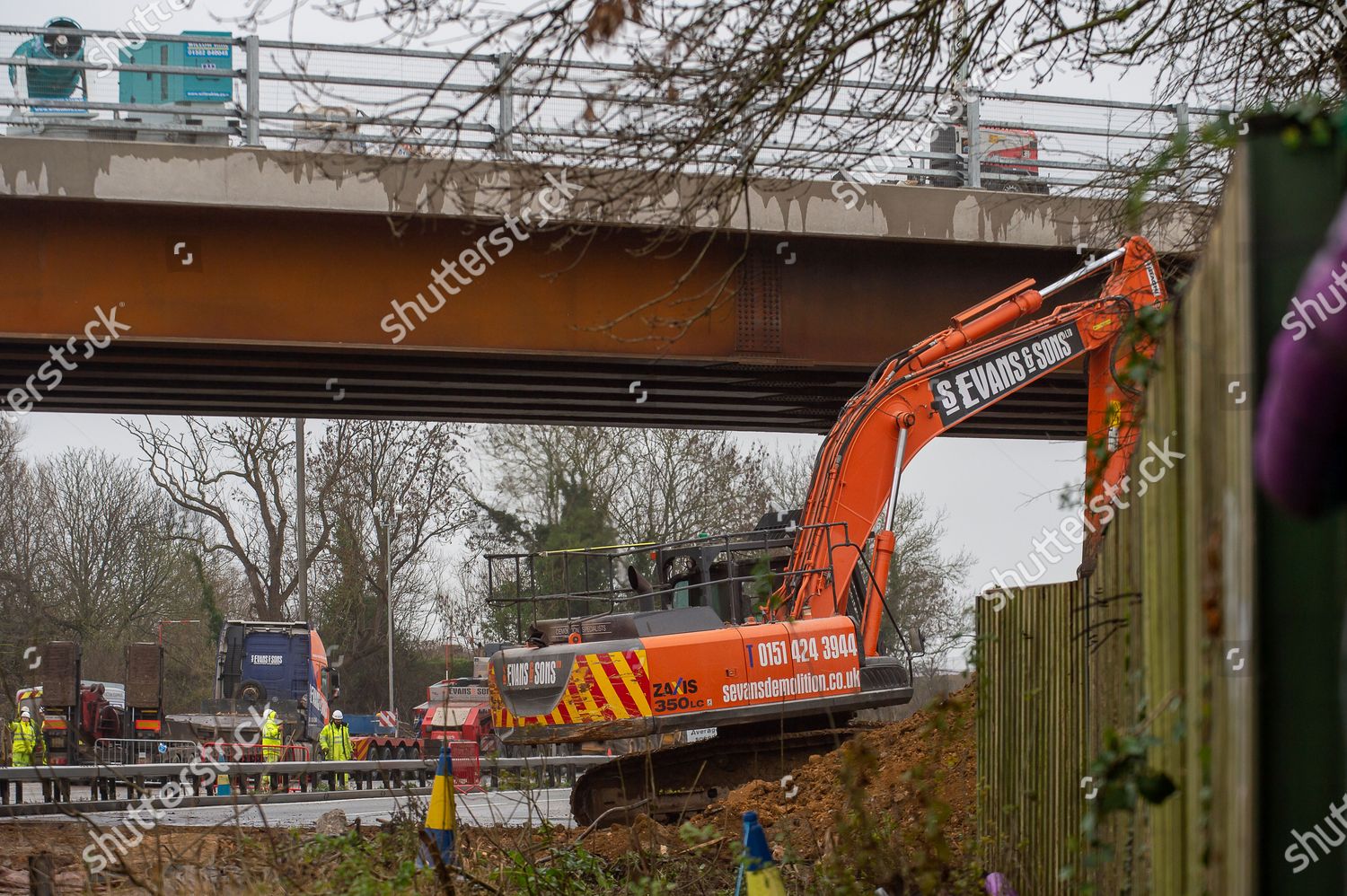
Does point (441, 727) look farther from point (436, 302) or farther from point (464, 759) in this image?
point (436, 302)

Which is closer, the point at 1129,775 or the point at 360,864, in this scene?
the point at 1129,775

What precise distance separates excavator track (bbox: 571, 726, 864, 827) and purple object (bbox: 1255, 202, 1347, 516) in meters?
10.3

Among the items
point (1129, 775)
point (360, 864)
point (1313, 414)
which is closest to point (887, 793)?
point (360, 864)

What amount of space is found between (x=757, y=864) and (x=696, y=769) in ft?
25.2

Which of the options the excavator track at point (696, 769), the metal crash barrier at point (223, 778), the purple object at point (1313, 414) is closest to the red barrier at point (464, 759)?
the metal crash barrier at point (223, 778)

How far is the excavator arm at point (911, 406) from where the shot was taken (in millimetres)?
11953

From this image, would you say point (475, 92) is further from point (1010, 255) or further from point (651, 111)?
point (1010, 255)

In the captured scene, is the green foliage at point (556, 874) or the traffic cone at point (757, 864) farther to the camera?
the green foliage at point (556, 874)

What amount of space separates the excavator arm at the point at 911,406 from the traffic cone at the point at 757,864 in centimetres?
639

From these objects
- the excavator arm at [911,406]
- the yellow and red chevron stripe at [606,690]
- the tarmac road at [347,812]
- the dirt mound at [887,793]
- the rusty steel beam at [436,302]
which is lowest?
the tarmac road at [347,812]

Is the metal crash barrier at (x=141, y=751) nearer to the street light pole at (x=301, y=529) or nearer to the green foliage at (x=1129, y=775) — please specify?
the street light pole at (x=301, y=529)

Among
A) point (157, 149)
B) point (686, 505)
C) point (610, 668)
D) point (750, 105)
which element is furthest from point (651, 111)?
point (686, 505)

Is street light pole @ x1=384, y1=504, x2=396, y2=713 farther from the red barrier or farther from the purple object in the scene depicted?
the purple object

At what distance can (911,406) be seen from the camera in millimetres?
12266
